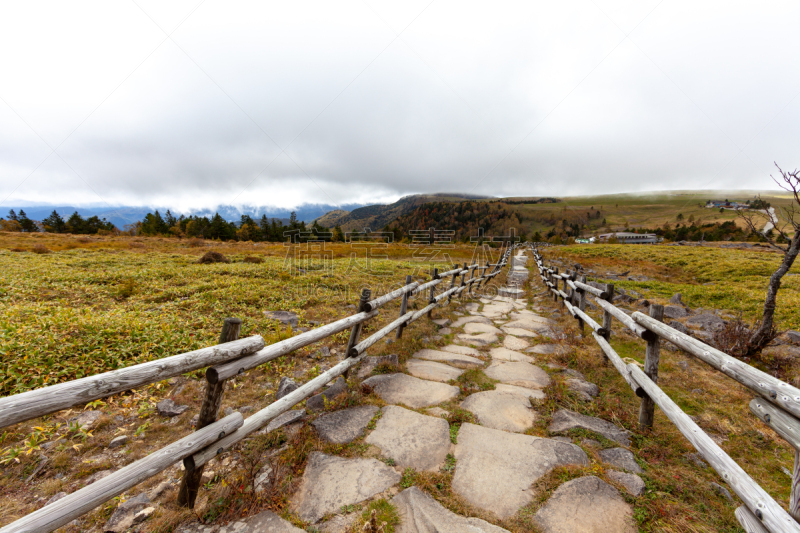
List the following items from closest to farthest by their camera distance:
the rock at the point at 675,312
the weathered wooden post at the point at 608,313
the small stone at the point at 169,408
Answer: the small stone at the point at 169,408
the weathered wooden post at the point at 608,313
the rock at the point at 675,312

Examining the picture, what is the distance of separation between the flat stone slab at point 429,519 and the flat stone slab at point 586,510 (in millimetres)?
450

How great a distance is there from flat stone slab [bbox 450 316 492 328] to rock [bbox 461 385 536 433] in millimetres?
3814

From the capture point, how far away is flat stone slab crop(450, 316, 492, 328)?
8278mm

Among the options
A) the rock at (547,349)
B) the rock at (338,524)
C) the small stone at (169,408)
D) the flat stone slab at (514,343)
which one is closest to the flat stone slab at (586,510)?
the rock at (338,524)

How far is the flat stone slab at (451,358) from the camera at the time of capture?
5.59 m

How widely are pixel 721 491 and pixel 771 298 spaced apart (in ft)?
17.1

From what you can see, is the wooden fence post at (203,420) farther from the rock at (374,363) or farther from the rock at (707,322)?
the rock at (707,322)

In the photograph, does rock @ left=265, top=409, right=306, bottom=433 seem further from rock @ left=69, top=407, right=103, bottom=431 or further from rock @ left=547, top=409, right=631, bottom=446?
rock @ left=547, top=409, right=631, bottom=446

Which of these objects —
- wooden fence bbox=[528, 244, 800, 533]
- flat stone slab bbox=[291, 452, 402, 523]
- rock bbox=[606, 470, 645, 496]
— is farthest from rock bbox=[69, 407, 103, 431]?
wooden fence bbox=[528, 244, 800, 533]

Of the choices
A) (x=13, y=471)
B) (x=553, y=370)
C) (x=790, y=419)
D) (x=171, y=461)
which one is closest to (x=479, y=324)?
(x=553, y=370)

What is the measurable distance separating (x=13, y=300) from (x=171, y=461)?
9.10 m

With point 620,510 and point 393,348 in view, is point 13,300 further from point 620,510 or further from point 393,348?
point 620,510

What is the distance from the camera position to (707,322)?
307 inches

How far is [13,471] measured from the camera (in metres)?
2.88
